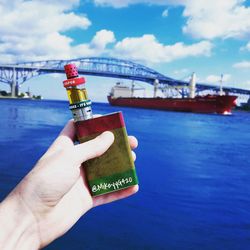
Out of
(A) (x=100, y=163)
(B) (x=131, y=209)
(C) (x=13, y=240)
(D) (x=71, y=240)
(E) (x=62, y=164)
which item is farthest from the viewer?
(B) (x=131, y=209)

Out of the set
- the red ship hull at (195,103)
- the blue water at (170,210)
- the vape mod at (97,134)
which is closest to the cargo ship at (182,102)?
the red ship hull at (195,103)

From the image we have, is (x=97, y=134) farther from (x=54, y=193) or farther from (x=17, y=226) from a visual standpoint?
(x=17, y=226)

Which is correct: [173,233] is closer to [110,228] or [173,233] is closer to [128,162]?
[110,228]

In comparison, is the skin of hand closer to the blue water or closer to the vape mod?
the vape mod

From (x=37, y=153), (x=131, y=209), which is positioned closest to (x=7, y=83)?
(x=37, y=153)

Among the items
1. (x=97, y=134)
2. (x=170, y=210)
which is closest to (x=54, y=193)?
(x=97, y=134)
